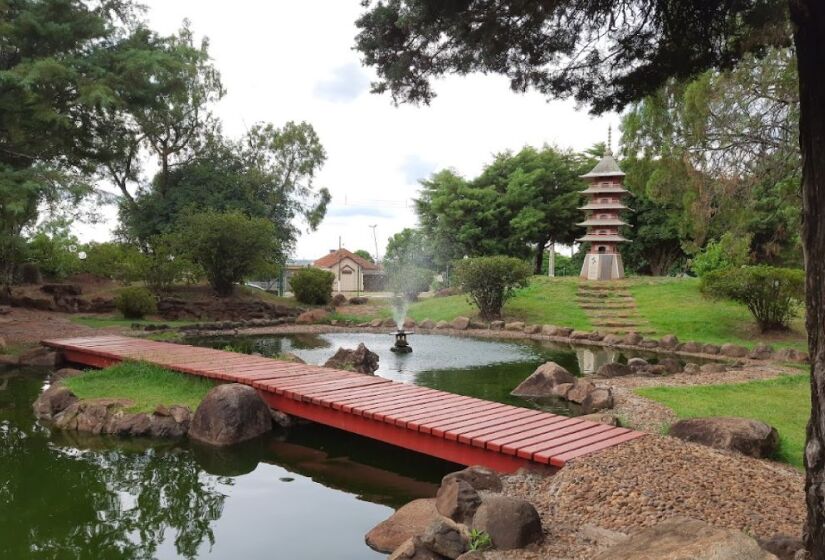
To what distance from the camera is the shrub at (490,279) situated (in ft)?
62.2

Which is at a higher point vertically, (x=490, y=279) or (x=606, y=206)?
(x=606, y=206)

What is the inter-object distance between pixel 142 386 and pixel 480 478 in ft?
19.2

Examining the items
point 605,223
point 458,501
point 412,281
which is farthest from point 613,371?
point 412,281

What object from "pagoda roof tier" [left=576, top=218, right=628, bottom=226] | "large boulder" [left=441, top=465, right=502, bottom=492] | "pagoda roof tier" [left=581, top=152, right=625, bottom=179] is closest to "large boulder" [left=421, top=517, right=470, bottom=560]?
"large boulder" [left=441, top=465, right=502, bottom=492]

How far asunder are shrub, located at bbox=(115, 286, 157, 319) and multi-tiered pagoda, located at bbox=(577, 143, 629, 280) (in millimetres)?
17390

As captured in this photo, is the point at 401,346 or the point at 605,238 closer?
the point at 401,346

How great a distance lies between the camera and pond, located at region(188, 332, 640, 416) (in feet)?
33.8

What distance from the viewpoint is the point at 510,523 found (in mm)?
4074

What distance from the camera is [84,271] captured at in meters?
23.1

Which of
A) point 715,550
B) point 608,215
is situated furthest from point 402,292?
point 715,550

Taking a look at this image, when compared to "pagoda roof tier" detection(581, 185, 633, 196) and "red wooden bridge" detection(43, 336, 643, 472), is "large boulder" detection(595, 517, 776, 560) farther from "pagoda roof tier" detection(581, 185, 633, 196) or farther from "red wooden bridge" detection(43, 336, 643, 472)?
"pagoda roof tier" detection(581, 185, 633, 196)

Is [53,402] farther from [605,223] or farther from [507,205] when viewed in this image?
[507,205]

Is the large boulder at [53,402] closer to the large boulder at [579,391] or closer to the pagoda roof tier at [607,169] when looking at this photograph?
the large boulder at [579,391]

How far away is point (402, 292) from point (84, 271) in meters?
13.6
